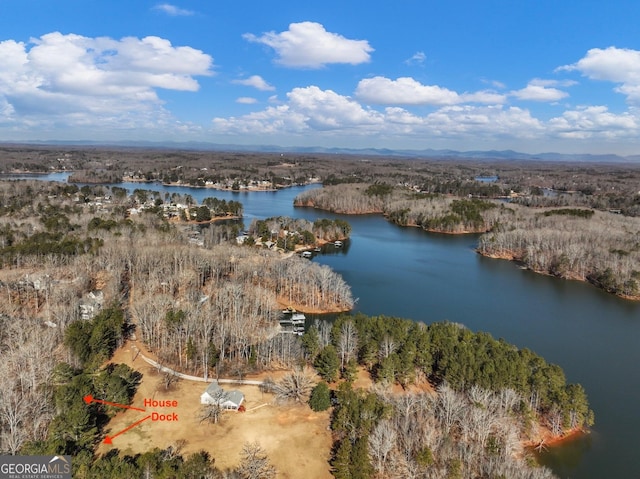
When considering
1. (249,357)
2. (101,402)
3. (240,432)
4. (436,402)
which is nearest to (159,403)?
(101,402)

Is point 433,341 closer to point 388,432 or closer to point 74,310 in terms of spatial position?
point 388,432

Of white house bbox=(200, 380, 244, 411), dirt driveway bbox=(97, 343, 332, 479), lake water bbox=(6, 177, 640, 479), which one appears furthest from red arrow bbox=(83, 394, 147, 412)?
lake water bbox=(6, 177, 640, 479)

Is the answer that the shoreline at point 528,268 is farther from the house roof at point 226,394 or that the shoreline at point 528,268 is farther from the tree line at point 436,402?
the house roof at point 226,394

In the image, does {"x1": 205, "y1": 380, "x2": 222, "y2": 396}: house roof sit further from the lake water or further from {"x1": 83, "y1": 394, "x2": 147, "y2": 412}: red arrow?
the lake water

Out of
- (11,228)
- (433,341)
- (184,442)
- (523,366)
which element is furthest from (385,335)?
(11,228)

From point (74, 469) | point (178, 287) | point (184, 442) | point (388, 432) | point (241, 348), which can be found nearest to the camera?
point (74, 469)

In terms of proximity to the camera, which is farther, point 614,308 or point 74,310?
point 614,308

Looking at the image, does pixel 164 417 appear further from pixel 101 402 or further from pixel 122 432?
pixel 101 402
